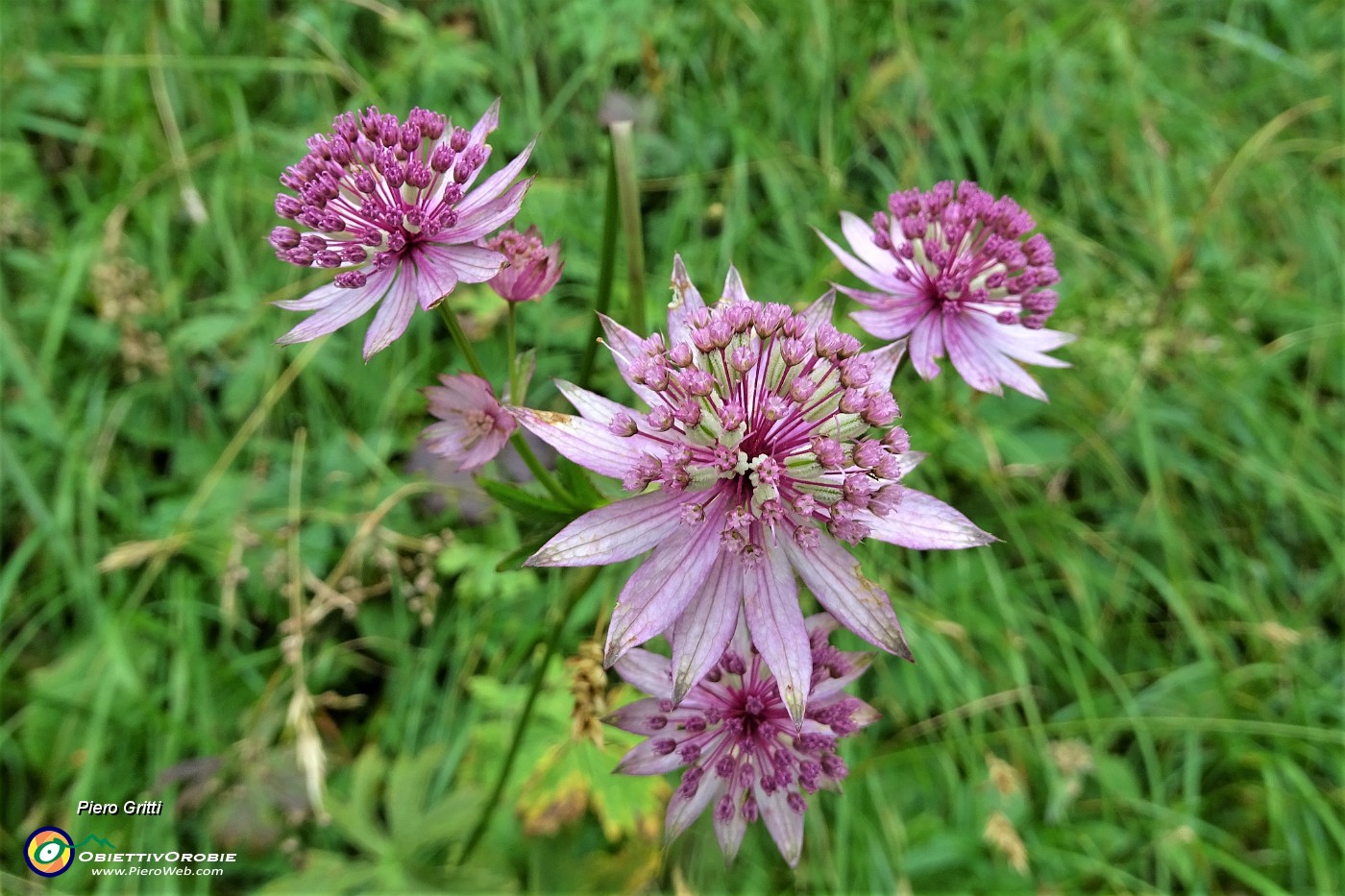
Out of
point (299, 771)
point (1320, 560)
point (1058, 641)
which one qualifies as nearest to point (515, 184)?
point (299, 771)

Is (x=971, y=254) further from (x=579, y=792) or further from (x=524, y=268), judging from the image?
(x=579, y=792)

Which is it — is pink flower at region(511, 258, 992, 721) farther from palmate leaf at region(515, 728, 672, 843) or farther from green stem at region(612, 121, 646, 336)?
A: palmate leaf at region(515, 728, 672, 843)

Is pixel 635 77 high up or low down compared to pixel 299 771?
up

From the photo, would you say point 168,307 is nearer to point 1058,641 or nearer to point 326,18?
point 326,18

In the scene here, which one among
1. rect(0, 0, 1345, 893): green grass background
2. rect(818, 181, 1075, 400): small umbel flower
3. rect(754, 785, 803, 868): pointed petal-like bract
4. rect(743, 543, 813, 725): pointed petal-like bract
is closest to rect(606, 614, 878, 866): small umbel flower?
rect(754, 785, 803, 868): pointed petal-like bract

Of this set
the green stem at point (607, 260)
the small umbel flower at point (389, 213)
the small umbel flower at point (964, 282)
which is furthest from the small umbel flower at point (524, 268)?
the small umbel flower at point (964, 282)

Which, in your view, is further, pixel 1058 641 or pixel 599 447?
pixel 1058 641

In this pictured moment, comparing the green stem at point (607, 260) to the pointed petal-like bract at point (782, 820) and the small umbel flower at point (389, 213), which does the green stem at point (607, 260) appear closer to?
the small umbel flower at point (389, 213)
